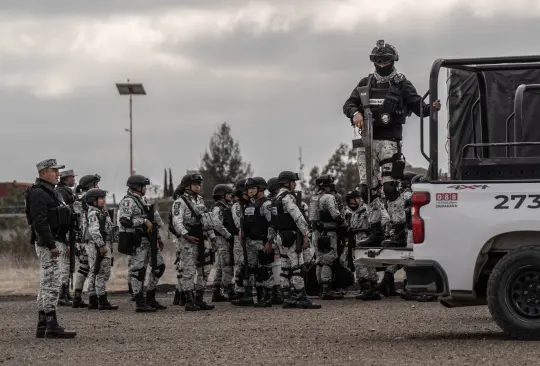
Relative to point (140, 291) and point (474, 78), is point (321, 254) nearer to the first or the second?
point (140, 291)

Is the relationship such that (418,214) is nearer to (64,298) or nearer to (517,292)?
(517,292)

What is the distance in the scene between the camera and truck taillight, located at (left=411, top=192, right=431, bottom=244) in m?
13.9

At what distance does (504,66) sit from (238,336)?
15.1 feet

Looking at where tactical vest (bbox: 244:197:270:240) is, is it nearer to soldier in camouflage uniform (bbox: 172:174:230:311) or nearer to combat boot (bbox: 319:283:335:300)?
soldier in camouflage uniform (bbox: 172:174:230:311)

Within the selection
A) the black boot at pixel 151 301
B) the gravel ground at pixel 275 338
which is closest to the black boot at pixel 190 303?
the gravel ground at pixel 275 338

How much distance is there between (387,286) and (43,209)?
9.61 m

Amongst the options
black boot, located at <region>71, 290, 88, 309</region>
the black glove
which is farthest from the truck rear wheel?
black boot, located at <region>71, 290, 88, 309</region>

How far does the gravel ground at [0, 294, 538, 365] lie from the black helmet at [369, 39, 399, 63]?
11.3ft

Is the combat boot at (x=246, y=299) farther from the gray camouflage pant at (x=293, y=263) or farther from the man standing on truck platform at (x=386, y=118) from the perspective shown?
the man standing on truck platform at (x=386, y=118)

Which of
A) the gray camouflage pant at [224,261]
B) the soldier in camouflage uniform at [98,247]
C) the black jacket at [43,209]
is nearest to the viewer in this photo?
the black jacket at [43,209]

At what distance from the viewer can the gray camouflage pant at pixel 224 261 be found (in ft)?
78.0

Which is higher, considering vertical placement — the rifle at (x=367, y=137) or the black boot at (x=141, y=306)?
the rifle at (x=367, y=137)

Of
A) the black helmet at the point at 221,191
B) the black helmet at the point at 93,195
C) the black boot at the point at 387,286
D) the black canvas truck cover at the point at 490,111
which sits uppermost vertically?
the black canvas truck cover at the point at 490,111

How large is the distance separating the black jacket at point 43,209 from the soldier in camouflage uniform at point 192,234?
5.03 metres
